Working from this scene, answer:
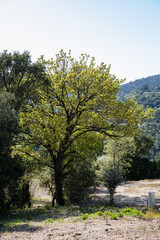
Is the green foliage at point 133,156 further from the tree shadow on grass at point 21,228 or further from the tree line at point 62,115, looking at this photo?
the tree shadow on grass at point 21,228

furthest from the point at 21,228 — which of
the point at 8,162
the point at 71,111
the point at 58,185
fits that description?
the point at 71,111

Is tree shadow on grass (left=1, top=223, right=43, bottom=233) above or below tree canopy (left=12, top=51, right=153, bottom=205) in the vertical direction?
below

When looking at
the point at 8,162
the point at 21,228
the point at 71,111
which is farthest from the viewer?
the point at 71,111

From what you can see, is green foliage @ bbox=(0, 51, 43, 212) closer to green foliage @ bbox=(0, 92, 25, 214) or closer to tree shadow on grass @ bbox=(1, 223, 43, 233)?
green foliage @ bbox=(0, 92, 25, 214)

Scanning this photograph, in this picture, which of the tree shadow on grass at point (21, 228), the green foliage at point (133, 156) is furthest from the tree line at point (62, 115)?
the green foliage at point (133, 156)

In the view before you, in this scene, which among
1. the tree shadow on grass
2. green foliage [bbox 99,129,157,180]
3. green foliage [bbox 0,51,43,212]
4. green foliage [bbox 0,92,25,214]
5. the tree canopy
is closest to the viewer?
the tree shadow on grass

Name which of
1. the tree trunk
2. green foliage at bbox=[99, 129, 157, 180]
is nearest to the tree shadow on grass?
the tree trunk

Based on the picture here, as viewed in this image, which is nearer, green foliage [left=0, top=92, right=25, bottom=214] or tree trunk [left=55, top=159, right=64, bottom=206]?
green foliage [left=0, top=92, right=25, bottom=214]

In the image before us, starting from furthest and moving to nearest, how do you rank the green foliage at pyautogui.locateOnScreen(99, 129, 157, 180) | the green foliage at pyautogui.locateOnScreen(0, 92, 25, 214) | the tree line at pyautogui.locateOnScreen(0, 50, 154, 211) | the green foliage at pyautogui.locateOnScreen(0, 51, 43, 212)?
the green foliage at pyautogui.locateOnScreen(99, 129, 157, 180), the tree line at pyautogui.locateOnScreen(0, 50, 154, 211), the green foliage at pyautogui.locateOnScreen(0, 51, 43, 212), the green foliage at pyautogui.locateOnScreen(0, 92, 25, 214)

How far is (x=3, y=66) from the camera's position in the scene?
12.4 m

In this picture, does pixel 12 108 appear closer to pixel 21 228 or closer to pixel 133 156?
pixel 21 228

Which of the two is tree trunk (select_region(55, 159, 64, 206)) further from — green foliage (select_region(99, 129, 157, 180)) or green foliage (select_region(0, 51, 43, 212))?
green foliage (select_region(99, 129, 157, 180))

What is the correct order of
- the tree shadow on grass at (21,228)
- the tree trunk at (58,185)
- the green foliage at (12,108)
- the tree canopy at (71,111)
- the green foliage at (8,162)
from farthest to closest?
1. the tree trunk at (58,185)
2. the tree canopy at (71,111)
3. the green foliage at (12,108)
4. the green foliage at (8,162)
5. the tree shadow on grass at (21,228)

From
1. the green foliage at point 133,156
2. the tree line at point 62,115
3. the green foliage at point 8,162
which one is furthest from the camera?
the green foliage at point 133,156
